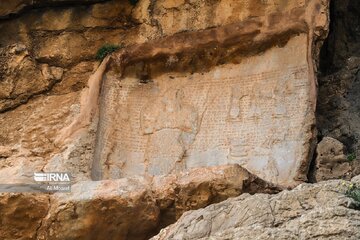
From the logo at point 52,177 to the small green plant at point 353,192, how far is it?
158 inches

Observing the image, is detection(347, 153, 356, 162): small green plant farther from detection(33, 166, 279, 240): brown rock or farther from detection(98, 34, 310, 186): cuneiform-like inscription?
detection(33, 166, 279, 240): brown rock

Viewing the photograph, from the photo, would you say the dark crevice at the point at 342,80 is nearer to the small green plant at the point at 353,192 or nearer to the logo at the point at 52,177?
the logo at the point at 52,177

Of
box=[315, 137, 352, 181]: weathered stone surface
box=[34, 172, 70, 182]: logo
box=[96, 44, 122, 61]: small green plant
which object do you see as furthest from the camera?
box=[96, 44, 122, 61]: small green plant

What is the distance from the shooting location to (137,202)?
9.65m

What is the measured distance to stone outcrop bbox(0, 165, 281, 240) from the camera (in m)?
9.64

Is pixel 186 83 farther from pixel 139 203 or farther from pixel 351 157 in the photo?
pixel 139 203

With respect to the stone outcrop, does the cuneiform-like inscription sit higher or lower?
higher

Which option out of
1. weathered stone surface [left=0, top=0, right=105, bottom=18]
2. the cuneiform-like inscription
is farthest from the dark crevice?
weathered stone surface [left=0, top=0, right=105, bottom=18]

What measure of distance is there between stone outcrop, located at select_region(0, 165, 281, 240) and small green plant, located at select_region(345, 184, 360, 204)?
234cm

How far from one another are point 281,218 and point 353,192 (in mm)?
659

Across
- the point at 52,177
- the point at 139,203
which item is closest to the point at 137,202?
the point at 139,203

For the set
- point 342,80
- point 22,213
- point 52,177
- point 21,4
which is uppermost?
point 21,4

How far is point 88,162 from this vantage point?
10852mm

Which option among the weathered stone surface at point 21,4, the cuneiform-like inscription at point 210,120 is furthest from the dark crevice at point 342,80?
the weathered stone surface at point 21,4
